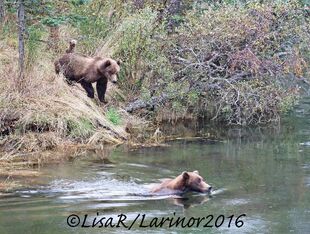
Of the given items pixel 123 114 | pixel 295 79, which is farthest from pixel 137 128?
pixel 295 79

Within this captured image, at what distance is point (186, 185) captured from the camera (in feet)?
33.7

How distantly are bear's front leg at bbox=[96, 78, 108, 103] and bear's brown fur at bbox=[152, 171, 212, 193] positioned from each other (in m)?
6.11

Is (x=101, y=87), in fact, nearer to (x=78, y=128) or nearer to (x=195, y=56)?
(x=78, y=128)

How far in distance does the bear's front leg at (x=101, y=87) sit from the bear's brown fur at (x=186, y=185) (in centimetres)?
611

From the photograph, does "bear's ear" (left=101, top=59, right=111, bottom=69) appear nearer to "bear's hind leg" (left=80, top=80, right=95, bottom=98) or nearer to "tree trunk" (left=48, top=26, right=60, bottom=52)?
"bear's hind leg" (left=80, top=80, right=95, bottom=98)

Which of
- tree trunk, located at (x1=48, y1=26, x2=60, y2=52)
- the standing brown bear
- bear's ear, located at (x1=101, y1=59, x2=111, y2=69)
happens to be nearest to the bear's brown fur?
the standing brown bear

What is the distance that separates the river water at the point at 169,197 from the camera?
8328 millimetres

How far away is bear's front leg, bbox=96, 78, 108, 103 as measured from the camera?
16.0 m

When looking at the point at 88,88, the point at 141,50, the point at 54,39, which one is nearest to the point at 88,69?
the point at 88,88

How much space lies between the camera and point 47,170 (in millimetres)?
11852

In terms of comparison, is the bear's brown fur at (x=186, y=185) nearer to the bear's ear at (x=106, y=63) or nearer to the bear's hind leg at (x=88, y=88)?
the bear's ear at (x=106, y=63)

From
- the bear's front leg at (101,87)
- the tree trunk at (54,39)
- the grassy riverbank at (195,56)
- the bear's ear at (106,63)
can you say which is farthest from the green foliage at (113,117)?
the tree trunk at (54,39)

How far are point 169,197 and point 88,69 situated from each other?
6470 mm

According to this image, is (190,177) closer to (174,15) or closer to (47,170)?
(47,170)
